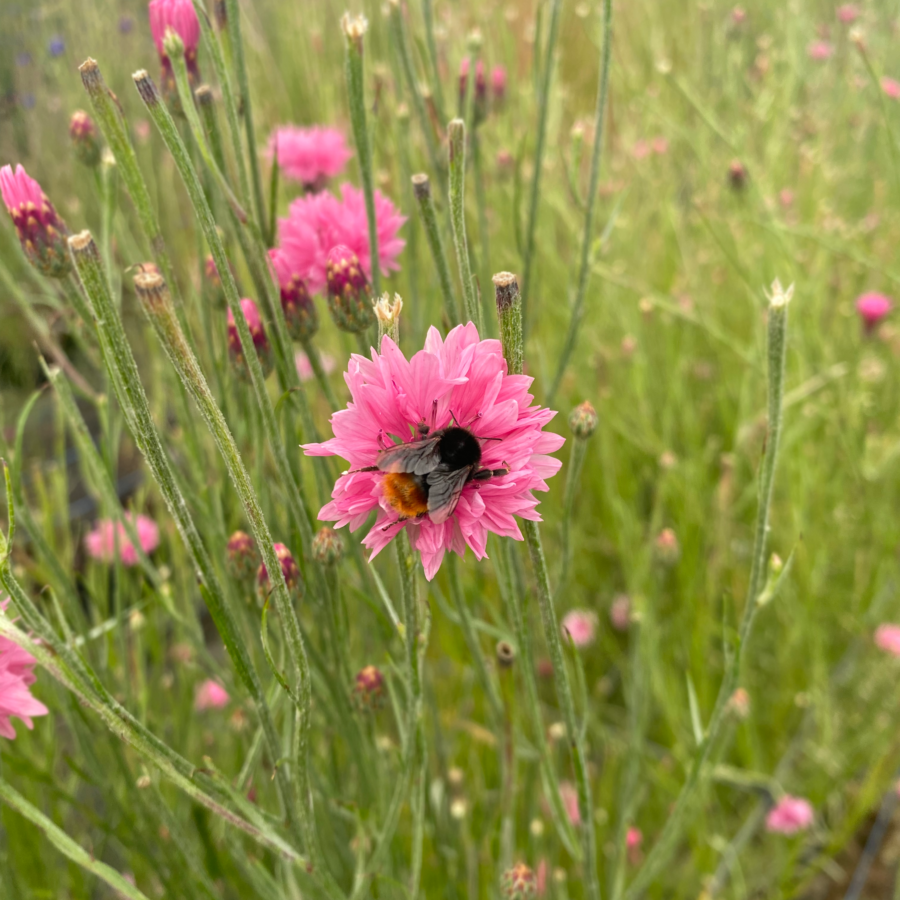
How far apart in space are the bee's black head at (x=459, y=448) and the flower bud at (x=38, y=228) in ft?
1.22

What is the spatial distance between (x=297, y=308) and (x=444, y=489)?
26 centimetres

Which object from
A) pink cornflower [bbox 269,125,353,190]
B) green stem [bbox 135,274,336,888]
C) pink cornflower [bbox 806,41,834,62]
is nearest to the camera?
green stem [bbox 135,274,336,888]

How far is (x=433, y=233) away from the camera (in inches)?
17.8

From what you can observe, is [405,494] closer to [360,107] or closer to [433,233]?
[433,233]

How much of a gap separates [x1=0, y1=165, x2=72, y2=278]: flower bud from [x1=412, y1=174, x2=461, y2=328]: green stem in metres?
0.31

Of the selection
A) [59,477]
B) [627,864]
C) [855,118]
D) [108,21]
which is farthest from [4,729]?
[108,21]

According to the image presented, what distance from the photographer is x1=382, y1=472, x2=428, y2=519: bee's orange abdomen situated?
39 centimetres

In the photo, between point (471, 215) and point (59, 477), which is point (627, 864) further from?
point (471, 215)

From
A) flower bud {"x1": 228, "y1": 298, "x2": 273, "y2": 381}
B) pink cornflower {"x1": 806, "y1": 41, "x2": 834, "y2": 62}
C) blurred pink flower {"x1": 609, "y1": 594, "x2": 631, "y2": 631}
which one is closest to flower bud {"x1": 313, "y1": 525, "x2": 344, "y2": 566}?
flower bud {"x1": 228, "y1": 298, "x2": 273, "y2": 381}

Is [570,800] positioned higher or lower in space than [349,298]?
lower

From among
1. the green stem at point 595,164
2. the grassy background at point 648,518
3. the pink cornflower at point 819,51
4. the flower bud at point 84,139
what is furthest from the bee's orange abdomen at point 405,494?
the pink cornflower at point 819,51

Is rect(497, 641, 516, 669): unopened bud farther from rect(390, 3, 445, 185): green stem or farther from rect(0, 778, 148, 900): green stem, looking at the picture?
rect(390, 3, 445, 185): green stem

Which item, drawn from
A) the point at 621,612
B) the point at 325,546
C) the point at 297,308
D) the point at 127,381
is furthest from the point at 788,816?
the point at 127,381

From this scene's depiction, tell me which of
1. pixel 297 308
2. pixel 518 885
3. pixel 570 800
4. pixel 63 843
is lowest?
pixel 570 800
